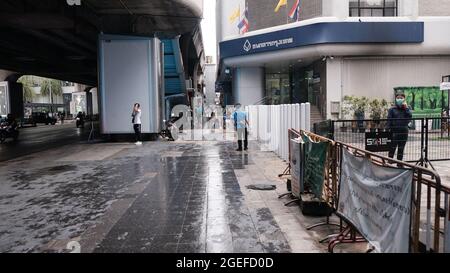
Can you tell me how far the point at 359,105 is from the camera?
86.1 ft

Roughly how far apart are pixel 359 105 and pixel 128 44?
1455cm

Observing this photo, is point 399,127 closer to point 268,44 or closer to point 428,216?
point 428,216

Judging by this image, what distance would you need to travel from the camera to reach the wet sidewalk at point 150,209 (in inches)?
213

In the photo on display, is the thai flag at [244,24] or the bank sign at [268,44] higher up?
the thai flag at [244,24]

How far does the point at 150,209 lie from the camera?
7195 mm

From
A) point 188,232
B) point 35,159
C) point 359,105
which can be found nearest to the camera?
point 188,232

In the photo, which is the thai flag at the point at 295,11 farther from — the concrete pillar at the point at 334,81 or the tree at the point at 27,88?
the tree at the point at 27,88

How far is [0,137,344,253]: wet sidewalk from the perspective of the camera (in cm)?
541

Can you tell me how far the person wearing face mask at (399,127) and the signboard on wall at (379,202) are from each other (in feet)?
19.3

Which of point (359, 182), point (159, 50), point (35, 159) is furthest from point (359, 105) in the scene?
point (359, 182)

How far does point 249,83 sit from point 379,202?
105ft

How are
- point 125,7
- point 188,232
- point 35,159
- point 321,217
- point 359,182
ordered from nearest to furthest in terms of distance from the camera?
point 359,182 → point 188,232 → point 321,217 → point 35,159 → point 125,7

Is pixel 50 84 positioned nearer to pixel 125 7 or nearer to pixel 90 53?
pixel 90 53

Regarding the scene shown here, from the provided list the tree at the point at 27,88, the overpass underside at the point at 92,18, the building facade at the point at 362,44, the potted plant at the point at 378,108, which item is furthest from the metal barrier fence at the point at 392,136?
the tree at the point at 27,88
